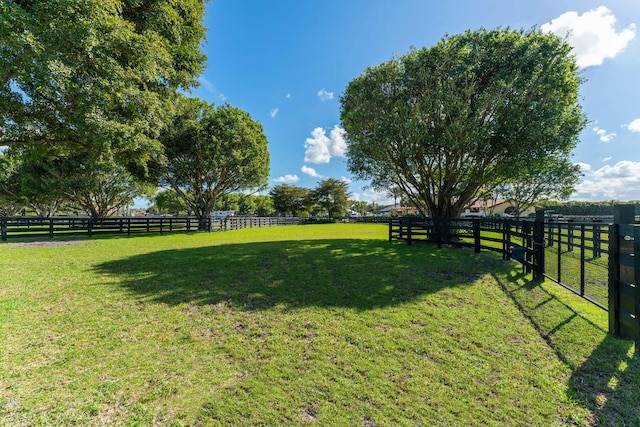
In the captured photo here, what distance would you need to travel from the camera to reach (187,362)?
2.68m

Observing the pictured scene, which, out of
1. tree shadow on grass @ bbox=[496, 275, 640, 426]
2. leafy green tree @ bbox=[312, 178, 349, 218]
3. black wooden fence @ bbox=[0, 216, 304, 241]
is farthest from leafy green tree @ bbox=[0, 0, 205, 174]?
leafy green tree @ bbox=[312, 178, 349, 218]

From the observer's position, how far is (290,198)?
55.2 metres

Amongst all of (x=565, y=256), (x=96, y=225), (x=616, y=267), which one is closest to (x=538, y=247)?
(x=565, y=256)

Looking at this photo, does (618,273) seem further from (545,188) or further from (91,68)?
(545,188)

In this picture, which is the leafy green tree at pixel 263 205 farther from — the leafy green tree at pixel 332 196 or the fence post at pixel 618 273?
the fence post at pixel 618 273

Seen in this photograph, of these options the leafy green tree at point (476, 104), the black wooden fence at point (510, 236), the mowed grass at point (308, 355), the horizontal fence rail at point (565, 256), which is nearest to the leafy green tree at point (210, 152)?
the leafy green tree at point (476, 104)

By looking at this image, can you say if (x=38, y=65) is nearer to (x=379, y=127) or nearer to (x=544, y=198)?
(x=379, y=127)

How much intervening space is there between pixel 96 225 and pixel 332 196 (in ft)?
132

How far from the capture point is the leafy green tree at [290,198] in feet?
181

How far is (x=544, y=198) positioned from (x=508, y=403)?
3425cm

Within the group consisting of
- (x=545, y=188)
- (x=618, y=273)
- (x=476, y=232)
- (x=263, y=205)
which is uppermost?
(x=545, y=188)

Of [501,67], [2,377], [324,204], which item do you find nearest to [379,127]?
[501,67]

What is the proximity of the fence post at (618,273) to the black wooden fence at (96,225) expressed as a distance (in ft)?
63.9

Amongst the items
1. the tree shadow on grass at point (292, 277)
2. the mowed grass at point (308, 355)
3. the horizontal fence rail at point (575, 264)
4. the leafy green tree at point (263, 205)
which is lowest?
the mowed grass at point (308, 355)
